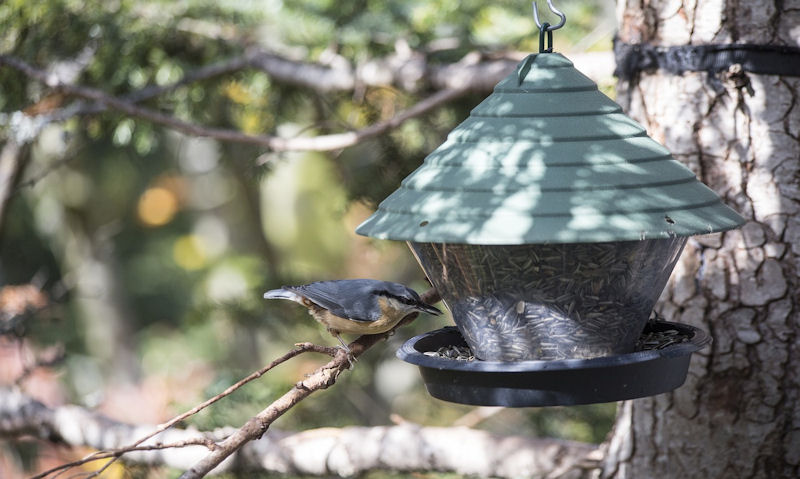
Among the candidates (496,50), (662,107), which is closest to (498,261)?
(662,107)

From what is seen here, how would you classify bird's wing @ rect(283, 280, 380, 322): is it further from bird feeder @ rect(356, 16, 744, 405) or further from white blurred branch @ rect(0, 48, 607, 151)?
white blurred branch @ rect(0, 48, 607, 151)

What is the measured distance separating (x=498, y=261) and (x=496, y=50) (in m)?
2.34

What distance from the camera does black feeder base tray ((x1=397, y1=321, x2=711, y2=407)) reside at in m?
1.86

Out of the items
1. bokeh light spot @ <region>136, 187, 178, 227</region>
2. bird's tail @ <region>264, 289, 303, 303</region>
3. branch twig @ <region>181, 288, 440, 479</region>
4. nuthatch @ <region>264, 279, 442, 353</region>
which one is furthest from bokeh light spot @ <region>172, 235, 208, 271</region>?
branch twig @ <region>181, 288, 440, 479</region>

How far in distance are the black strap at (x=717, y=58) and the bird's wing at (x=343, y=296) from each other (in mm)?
1139

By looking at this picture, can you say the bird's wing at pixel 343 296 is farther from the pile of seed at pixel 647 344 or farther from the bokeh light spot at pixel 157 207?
the bokeh light spot at pixel 157 207

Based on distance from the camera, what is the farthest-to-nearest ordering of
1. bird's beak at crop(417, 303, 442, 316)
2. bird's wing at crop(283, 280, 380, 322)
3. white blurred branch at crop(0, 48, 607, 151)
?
white blurred branch at crop(0, 48, 607, 151) → bird's wing at crop(283, 280, 380, 322) → bird's beak at crop(417, 303, 442, 316)

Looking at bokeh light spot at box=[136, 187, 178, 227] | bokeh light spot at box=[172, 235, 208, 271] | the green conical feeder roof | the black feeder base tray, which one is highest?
the green conical feeder roof

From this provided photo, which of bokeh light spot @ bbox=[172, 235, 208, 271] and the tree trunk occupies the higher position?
the tree trunk

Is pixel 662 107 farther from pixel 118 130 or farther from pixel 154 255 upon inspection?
pixel 154 255

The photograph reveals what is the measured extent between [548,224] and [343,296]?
1005 mm

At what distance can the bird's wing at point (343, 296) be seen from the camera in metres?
2.54

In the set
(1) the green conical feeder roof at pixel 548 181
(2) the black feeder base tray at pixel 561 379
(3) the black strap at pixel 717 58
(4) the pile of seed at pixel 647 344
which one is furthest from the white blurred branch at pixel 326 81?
(2) the black feeder base tray at pixel 561 379

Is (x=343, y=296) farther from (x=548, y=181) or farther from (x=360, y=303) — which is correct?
(x=548, y=181)
